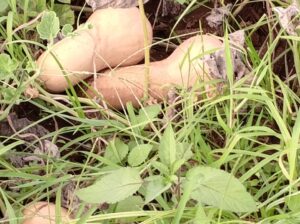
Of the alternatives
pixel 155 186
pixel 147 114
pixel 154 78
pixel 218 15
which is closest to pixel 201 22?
pixel 218 15

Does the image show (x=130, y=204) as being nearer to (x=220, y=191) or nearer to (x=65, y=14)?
(x=220, y=191)

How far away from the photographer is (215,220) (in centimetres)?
120

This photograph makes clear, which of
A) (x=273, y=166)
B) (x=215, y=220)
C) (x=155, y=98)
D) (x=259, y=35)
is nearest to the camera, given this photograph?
(x=215, y=220)

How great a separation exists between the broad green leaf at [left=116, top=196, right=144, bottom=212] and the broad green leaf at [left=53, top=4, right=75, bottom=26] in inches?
19.6

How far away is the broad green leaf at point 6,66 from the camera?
1.28 m

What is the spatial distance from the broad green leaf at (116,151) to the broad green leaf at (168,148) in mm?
179

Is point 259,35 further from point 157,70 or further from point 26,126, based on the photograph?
point 26,126

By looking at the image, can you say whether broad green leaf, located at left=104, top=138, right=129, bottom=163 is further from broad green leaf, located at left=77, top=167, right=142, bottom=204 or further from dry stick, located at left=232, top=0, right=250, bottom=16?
dry stick, located at left=232, top=0, right=250, bottom=16

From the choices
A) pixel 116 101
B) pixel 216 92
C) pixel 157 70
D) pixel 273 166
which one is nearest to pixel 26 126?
pixel 116 101

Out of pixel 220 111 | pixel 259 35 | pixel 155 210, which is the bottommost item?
pixel 155 210

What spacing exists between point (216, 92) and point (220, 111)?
44mm

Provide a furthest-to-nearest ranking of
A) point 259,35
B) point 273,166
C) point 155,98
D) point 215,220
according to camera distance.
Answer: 1. point 259,35
2. point 155,98
3. point 273,166
4. point 215,220

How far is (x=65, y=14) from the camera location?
1.50m

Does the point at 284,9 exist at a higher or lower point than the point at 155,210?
higher
